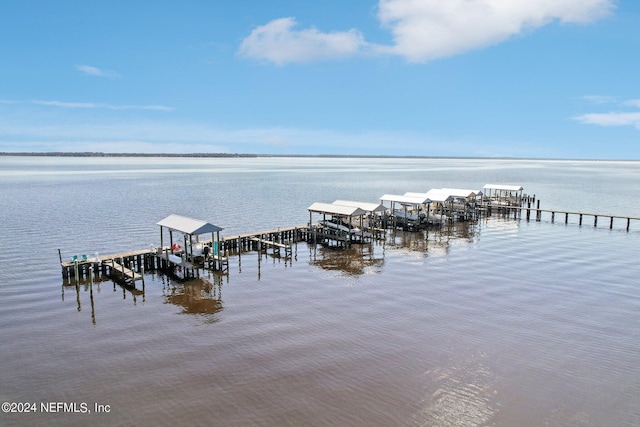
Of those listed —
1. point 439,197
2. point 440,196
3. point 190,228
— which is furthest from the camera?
point 440,196

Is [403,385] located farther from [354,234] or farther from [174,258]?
[354,234]

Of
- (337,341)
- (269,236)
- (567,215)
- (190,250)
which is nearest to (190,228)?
(190,250)

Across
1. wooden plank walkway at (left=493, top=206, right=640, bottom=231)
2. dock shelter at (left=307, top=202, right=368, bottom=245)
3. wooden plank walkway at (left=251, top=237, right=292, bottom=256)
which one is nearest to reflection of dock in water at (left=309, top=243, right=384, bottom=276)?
dock shelter at (left=307, top=202, right=368, bottom=245)

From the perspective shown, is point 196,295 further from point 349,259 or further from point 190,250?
point 349,259

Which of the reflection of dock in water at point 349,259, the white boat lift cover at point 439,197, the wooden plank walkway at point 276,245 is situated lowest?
the reflection of dock in water at point 349,259

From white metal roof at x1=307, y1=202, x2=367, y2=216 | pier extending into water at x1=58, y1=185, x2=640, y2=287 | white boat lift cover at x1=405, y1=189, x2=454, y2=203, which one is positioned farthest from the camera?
white boat lift cover at x1=405, y1=189, x2=454, y2=203

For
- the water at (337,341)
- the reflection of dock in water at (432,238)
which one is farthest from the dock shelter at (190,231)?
the reflection of dock in water at (432,238)

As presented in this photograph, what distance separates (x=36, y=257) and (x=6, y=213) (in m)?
24.0

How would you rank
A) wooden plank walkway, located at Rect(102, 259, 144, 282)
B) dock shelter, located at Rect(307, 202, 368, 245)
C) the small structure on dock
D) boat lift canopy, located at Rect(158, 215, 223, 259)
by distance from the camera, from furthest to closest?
dock shelter, located at Rect(307, 202, 368, 245), the small structure on dock, boat lift canopy, located at Rect(158, 215, 223, 259), wooden plank walkway, located at Rect(102, 259, 144, 282)

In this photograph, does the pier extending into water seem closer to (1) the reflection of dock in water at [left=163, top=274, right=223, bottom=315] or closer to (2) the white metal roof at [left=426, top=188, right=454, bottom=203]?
(2) the white metal roof at [left=426, top=188, right=454, bottom=203]

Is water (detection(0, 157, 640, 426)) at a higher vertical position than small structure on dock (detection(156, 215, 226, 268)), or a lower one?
lower

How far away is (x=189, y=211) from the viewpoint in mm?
49125

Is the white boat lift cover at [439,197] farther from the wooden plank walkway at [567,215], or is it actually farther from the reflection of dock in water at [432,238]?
the wooden plank walkway at [567,215]

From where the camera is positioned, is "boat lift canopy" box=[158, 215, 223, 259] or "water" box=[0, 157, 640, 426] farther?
"boat lift canopy" box=[158, 215, 223, 259]
